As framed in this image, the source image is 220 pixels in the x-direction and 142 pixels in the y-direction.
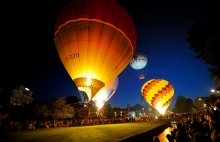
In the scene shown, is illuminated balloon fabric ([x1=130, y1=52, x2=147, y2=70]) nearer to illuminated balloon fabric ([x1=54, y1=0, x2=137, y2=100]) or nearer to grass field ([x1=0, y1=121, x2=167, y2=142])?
illuminated balloon fabric ([x1=54, y1=0, x2=137, y2=100])

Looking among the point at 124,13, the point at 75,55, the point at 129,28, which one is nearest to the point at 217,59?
the point at 129,28

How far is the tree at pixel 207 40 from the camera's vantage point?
1479cm

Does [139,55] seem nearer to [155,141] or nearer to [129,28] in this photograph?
[129,28]

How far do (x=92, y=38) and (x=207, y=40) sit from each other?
13.0 meters

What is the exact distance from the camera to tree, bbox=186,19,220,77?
14789 millimetres

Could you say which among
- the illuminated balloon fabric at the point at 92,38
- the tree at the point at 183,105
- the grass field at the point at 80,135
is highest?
the illuminated balloon fabric at the point at 92,38

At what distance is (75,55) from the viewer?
12.4 metres

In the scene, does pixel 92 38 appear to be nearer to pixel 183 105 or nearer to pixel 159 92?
pixel 159 92

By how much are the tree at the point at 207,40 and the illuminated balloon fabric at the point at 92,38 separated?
8.11 metres

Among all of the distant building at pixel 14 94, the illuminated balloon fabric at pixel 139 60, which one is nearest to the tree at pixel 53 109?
the illuminated balloon fabric at pixel 139 60

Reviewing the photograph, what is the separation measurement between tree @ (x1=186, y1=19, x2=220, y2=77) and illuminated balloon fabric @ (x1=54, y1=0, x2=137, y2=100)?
8113mm

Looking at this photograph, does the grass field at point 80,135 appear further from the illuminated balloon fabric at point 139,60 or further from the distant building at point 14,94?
the distant building at point 14,94

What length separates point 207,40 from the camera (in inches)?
613

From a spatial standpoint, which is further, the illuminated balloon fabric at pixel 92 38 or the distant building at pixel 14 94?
the distant building at pixel 14 94
